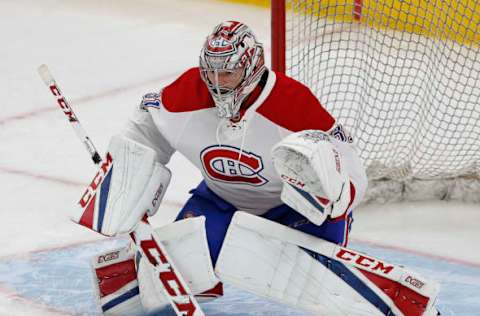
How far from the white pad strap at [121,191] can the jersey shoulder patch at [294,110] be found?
11.6 inches

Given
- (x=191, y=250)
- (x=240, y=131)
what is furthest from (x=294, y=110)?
(x=191, y=250)

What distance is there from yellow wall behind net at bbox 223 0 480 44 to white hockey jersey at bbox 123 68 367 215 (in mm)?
1020

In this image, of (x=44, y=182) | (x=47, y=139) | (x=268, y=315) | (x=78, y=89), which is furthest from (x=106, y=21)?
(x=268, y=315)

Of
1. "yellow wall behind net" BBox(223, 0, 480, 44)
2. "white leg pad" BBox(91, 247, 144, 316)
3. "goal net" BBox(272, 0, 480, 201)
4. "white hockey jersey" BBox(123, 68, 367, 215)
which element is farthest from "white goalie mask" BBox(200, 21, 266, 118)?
"yellow wall behind net" BBox(223, 0, 480, 44)

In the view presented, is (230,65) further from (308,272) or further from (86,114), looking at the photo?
(86,114)

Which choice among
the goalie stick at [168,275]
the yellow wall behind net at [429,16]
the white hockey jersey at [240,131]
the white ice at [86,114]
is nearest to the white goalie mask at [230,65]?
the white hockey jersey at [240,131]

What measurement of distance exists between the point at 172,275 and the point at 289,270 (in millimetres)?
265

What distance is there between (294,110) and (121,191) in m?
0.44

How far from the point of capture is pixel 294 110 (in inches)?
94.1

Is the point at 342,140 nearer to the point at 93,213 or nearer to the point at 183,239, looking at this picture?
the point at 183,239

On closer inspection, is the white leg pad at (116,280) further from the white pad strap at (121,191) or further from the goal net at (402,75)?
the goal net at (402,75)

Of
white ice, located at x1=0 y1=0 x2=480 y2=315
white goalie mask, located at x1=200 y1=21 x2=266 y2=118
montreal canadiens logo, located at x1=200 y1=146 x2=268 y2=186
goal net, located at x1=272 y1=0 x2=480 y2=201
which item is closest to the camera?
white goalie mask, located at x1=200 y1=21 x2=266 y2=118

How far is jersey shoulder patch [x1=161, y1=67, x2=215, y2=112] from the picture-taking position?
2475 mm

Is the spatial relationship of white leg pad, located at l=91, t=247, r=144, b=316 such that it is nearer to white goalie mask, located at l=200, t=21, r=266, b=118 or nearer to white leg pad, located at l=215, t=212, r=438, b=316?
white leg pad, located at l=215, t=212, r=438, b=316
